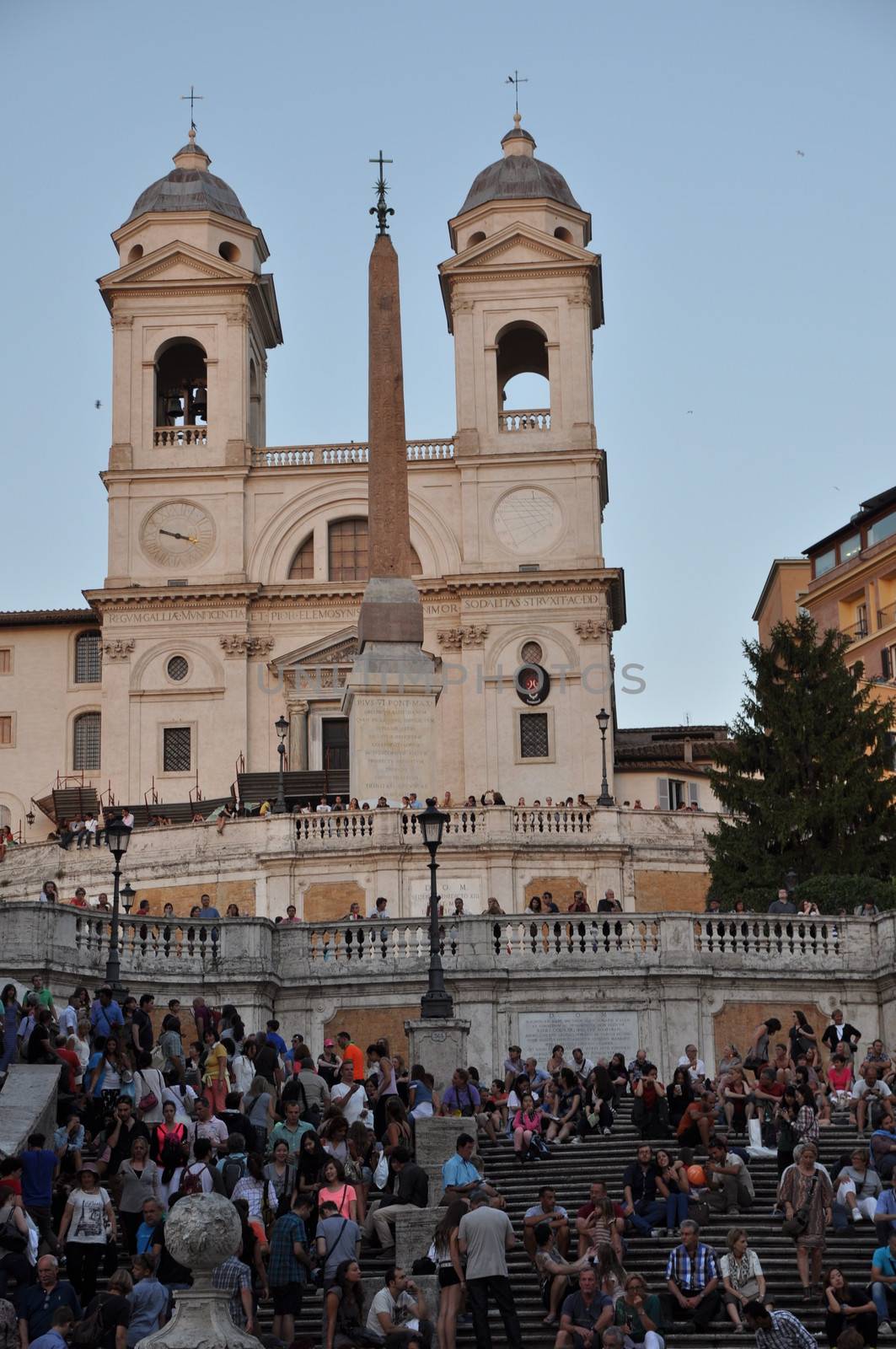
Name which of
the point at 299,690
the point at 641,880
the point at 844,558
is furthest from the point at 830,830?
the point at 844,558

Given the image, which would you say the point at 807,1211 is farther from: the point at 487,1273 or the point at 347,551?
the point at 347,551

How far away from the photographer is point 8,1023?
23.5m

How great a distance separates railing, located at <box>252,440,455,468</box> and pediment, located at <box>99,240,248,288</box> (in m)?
4.96

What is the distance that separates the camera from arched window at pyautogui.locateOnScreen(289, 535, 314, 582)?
227ft

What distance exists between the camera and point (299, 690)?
66688 mm

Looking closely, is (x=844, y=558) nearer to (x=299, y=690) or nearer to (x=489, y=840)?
(x=299, y=690)

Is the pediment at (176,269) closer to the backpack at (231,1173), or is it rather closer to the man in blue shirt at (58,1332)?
the backpack at (231,1173)

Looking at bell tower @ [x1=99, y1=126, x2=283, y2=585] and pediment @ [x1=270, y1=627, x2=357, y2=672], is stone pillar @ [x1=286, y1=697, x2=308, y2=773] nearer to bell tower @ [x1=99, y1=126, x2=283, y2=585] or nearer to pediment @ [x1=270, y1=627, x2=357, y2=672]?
pediment @ [x1=270, y1=627, x2=357, y2=672]

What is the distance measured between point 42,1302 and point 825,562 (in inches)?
2703

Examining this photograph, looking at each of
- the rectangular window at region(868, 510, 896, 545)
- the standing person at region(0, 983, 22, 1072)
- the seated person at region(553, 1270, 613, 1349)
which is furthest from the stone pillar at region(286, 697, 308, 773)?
the seated person at region(553, 1270, 613, 1349)

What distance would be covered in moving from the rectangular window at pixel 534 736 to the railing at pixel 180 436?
39.8 feet

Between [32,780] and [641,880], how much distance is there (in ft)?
80.5

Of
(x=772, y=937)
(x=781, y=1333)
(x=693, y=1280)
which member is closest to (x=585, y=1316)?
(x=693, y=1280)

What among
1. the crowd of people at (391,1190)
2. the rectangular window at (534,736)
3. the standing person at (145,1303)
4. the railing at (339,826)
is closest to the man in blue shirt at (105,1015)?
the crowd of people at (391,1190)
